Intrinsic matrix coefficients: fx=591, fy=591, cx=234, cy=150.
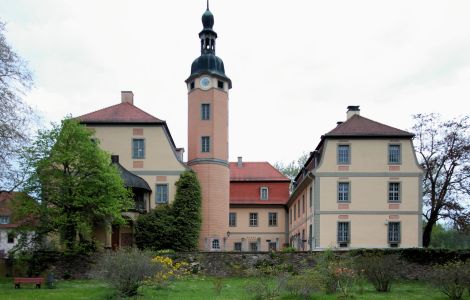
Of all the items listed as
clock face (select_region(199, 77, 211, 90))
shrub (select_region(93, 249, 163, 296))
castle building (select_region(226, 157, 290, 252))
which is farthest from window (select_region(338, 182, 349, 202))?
shrub (select_region(93, 249, 163, 296))

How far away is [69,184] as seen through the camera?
2500cm

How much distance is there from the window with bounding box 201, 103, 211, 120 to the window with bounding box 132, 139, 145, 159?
4051mm

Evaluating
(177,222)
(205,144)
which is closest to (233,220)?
(205,144)

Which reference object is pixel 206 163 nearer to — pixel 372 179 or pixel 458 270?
pixel 372 179

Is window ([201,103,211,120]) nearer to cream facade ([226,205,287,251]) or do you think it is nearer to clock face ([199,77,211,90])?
clock face ([199,77,211,90])

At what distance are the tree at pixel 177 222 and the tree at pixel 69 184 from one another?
664 cm

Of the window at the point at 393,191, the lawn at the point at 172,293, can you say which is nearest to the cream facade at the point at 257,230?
the window at the point at 393,191

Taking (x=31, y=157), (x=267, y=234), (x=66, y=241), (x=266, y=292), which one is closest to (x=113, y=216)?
(x=66, y=241)

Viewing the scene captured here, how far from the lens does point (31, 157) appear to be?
24.9m

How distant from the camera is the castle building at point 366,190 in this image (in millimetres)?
32969

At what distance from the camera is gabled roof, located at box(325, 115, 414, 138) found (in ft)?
109

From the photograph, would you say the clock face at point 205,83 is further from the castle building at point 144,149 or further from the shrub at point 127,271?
the shrub at point 127,271

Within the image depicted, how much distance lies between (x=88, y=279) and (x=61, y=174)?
459 cm

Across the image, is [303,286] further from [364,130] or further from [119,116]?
[119,116]
